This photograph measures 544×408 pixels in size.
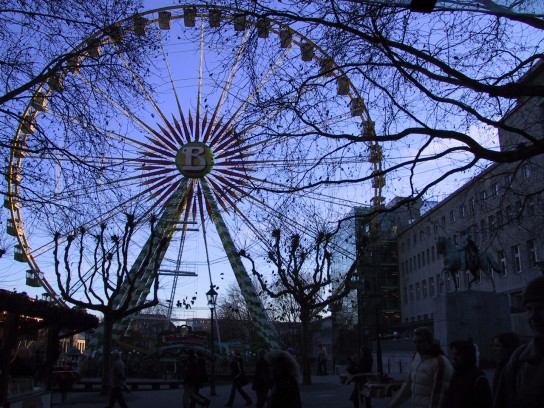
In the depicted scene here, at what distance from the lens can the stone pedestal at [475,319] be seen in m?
16.2

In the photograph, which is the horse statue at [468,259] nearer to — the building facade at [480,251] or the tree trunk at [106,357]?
the building facade at [480,251]

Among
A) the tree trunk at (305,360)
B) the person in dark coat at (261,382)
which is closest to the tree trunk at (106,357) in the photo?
the tree trunk at (305,360)

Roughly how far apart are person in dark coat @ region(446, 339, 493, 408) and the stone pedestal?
1246 cm

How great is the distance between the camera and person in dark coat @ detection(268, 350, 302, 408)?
17.0 feet

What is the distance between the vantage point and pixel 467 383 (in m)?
4.20

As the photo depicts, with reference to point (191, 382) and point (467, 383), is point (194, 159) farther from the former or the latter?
point (467, 383)

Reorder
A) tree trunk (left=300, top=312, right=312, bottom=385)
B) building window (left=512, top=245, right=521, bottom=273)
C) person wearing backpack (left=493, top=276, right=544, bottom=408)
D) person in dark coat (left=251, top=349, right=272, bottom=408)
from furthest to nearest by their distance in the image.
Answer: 1. building window (left=512, top=245, right=521, bottom=273)
2. tree trunk (left=300, top=312, right=312, bottom=385)
3. person in dark coat (left=251, top=349, right=272, bottom=408)
4. person wearing backpack (left=493, top=276, right=544, bottom=408)

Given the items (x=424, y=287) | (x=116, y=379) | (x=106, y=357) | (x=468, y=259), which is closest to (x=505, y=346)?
(x=116, y=379)

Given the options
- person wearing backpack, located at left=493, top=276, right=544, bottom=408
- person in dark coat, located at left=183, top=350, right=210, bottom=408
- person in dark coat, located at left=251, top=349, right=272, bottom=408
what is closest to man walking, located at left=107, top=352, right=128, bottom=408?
person in dark coat, located at left=183, top=350, right=210, bottom=408

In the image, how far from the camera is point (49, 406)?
10344 mm

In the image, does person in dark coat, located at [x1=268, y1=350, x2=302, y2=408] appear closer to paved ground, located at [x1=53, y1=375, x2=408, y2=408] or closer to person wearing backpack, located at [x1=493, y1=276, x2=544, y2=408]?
person wearing backpack, located at [x1=493, y1=276, x2=544, y2=408]

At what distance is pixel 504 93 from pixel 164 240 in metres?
16.9

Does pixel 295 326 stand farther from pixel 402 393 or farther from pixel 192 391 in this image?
pixel 402 393

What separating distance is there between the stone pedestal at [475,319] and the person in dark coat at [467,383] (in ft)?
40.9
